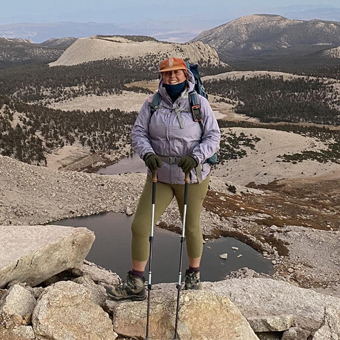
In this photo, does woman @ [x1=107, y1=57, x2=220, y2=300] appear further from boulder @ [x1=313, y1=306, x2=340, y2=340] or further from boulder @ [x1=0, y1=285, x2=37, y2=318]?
boulder @ [x1=313, y1=306, x2=340, y2=340]

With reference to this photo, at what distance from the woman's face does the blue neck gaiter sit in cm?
4

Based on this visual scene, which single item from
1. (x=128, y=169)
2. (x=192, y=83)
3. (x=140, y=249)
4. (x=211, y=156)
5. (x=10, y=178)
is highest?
(x=192, y=83)

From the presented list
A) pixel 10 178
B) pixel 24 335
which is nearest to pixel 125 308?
pixel 24 335

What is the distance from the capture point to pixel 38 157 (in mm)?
26859

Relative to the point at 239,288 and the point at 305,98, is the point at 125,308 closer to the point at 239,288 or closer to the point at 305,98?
the point at 239,288

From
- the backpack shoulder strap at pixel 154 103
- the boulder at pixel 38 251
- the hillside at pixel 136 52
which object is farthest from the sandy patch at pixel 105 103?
the hillside at pixel 136 52

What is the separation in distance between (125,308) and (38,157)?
2406cm

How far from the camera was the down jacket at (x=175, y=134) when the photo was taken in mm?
4473

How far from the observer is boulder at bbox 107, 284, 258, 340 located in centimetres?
438

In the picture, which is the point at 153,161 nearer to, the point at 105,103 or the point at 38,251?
the point at 38,251

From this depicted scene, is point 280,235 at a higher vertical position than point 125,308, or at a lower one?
lower

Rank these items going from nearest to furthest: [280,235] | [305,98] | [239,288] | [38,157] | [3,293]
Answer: [3,293] → [239,288] → [280,235] → [38,157] → [305,98]

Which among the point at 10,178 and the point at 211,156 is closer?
the point at 211,156

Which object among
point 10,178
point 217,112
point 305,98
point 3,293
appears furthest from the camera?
point 305,98
